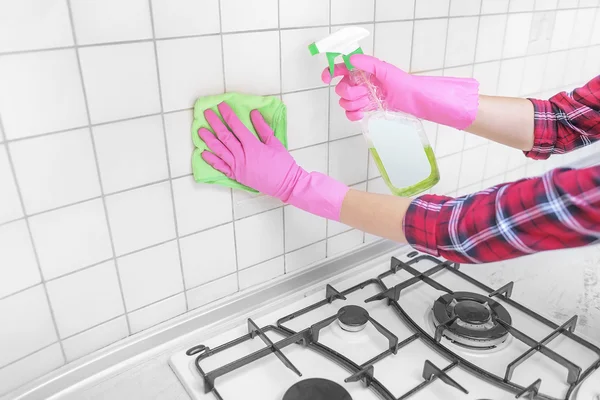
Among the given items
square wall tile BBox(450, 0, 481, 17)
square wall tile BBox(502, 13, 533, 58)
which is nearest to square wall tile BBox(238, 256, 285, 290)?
square wall tile BBox(450, 0, 481, 17)

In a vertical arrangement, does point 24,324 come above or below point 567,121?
below

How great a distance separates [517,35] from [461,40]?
0.75ft

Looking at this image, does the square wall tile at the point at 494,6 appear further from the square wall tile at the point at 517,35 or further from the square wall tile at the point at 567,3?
the square wall tile at the point at 567,3

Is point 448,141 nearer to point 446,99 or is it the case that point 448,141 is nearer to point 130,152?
point 446,99

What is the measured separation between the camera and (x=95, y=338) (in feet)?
2.84

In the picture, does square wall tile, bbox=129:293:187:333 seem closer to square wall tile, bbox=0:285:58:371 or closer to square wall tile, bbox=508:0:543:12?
square wall tile, bbox=0:285:58:371

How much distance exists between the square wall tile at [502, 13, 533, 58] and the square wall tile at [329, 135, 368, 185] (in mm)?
520

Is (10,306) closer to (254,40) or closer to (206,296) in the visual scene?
(206,296)

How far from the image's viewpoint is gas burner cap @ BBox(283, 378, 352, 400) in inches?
31.4

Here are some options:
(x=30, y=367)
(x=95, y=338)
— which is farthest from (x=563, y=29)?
(x=30, y=367)

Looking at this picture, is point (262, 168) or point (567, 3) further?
point (567, 3)

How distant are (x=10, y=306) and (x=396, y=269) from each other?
784mm

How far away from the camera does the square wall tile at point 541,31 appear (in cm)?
132

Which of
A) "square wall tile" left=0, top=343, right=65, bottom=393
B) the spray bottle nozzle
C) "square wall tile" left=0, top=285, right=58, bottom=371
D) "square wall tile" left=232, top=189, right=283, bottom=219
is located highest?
the spray bottle nozzle
